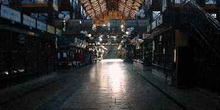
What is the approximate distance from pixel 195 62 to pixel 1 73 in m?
9.43

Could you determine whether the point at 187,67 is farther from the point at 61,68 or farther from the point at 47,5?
the point at 61,68

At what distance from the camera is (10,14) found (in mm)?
19734

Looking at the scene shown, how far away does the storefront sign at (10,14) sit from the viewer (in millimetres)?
18545

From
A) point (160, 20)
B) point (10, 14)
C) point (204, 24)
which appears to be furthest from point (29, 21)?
point (204, 24)

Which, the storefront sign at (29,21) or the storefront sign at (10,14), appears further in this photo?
the storefront sign at (29,21)

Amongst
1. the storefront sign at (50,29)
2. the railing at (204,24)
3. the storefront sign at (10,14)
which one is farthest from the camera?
the storefront sign at (50,29)

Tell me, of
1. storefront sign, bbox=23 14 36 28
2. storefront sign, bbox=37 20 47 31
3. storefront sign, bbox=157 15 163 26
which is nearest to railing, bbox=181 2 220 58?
storefront sign, bbox=157 15 163 26

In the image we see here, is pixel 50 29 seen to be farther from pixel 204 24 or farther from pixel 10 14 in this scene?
pixel 204 24

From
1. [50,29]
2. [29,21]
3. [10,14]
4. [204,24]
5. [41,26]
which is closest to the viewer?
[204,24]

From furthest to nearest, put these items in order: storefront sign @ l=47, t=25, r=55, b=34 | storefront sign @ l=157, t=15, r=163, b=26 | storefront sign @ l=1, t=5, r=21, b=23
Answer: storefront sign @ l=47, t=25, r=55, b=34 → storefront sign @ l=157, t=15, r=163, b=26 → storefront sign @ l=1, t=5, r=21, b=23

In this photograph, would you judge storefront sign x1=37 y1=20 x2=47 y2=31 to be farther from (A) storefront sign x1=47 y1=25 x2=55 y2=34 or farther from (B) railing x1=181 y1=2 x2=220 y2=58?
(B) railing x1=181 y1=2 x2=220 y2=58

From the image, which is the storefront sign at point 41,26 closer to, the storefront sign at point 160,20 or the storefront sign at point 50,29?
the storefront sign at point 50,29

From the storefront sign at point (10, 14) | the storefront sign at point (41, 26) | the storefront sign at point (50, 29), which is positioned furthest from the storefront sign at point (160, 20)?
the storefront sign at point (50, 29)

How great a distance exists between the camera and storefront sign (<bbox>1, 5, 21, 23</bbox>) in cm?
1855
